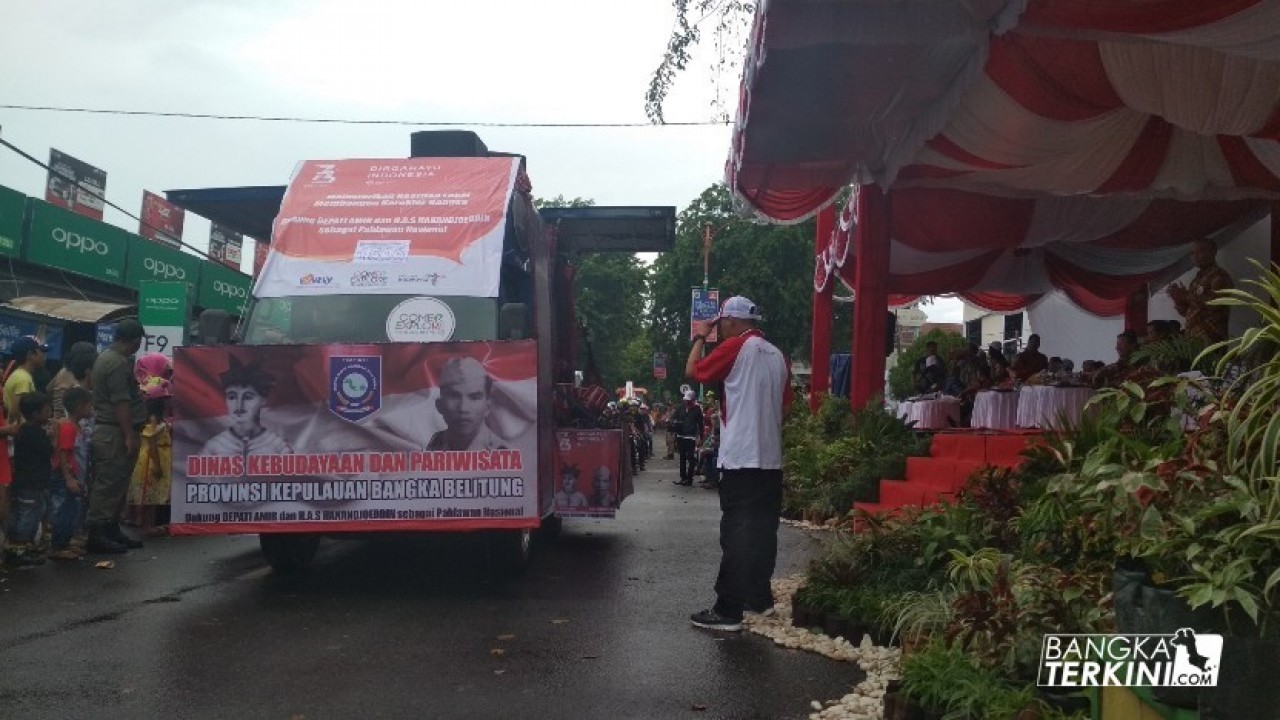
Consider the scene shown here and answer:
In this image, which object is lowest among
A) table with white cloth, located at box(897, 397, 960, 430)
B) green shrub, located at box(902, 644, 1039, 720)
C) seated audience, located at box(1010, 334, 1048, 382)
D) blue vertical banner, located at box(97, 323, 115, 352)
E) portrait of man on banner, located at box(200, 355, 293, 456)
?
green shrub, located at box(902, 644, 1039, 720)

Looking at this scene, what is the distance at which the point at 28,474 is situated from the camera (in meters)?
9.55

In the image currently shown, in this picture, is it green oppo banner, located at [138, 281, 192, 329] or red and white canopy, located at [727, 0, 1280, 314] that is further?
green oppo banner, located at [138, 281, 192, 329]

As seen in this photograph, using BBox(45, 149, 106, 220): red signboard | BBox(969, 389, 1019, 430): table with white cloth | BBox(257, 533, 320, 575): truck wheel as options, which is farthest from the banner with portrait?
BBox(45, 149, 106, 220): red signboard

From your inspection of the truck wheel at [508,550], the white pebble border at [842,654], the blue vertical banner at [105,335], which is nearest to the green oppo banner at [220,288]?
the blue vertical banner at [105,335]

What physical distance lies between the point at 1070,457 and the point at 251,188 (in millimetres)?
7870

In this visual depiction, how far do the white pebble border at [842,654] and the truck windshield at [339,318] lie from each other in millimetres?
2882

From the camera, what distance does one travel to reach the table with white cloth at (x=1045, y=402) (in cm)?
1151

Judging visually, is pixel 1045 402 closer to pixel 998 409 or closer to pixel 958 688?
pixel 998 409

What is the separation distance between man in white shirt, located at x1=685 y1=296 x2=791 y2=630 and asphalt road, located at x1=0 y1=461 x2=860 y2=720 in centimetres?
37

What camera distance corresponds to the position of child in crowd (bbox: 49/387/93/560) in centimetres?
994

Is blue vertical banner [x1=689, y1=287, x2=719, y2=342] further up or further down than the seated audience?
further up

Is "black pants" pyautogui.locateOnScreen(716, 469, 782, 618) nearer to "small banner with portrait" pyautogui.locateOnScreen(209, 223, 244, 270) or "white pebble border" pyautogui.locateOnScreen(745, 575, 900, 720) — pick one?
"white pebble border" pyautogui.locateOnScreen(745, 575, 900, 720)

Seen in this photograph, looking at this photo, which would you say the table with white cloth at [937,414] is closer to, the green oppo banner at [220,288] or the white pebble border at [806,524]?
the white pebble border at [806,524]

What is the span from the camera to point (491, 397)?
7.80 metres
